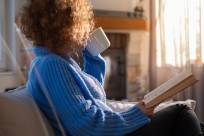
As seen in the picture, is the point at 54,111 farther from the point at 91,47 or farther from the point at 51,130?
the point at 91,47

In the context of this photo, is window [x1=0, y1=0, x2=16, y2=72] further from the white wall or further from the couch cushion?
the white wall

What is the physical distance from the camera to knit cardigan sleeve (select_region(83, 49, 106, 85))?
54.2 inches

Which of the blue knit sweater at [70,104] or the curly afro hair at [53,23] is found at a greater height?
the curly afro hair at [53,23]

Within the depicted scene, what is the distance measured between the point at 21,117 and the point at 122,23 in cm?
170

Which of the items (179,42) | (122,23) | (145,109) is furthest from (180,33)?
(145,109)

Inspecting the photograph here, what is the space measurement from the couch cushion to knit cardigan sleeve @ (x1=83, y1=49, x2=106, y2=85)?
0.34 metres

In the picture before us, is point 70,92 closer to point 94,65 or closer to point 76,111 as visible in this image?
point 76,111

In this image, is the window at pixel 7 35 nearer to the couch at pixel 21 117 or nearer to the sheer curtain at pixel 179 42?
the couch at pixel 21 117

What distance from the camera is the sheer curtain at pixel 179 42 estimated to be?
217cm

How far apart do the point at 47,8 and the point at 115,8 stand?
1.58 metres

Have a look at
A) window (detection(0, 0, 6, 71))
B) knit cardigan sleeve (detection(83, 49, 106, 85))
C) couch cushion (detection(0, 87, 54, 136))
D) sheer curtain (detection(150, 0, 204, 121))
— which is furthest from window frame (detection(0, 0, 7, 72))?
sheer curtain (detection(150, 0, 204, 121))

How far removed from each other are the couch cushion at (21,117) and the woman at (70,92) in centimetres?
4

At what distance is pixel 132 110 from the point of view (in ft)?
3.59

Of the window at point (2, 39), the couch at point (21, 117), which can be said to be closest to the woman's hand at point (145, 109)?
the couch at point (21, 117)
